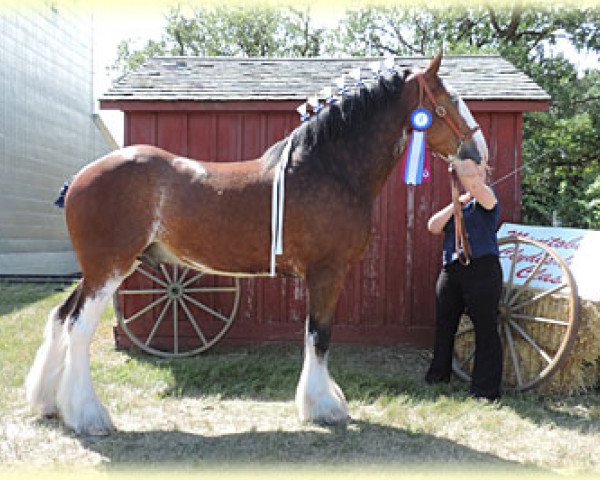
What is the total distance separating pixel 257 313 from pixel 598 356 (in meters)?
3.26

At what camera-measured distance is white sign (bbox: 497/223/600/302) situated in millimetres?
4430

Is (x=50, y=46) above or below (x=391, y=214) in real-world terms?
above

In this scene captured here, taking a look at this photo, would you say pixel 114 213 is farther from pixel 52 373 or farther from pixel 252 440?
pixel 252 440

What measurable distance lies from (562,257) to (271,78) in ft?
12.1

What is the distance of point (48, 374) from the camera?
3.80m

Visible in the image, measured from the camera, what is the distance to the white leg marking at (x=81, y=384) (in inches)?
139

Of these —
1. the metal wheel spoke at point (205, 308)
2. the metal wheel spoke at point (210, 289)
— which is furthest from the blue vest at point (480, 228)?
the metal wheel spoke at point (205, 308)

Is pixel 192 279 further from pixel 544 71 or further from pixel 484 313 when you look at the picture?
pixel 544 71

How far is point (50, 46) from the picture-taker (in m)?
→ 14.3

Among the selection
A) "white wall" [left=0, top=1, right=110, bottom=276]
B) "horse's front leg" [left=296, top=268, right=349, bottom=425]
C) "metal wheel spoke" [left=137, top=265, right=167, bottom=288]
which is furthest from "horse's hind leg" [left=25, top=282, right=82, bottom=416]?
"white wall" [left=0, top=1, right=110, bottom=276]

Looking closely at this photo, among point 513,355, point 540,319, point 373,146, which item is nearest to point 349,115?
point 373,146

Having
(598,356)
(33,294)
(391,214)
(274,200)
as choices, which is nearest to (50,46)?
(33,294)

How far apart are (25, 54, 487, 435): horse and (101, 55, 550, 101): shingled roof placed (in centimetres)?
203

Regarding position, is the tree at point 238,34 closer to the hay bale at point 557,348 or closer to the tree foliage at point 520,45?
the tree foliage at point 520,45
